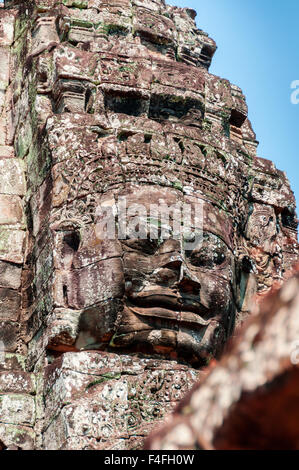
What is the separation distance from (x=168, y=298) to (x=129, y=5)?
4387 millimetres

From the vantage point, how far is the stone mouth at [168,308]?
1005cm

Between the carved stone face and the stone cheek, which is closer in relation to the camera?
the stone cheek

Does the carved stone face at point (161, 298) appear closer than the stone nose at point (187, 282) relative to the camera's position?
Yes

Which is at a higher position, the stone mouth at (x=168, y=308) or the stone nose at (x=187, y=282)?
the stone nose at (x=187, y=282)

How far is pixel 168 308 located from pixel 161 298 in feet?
0.41

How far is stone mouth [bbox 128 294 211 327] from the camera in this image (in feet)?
33.0

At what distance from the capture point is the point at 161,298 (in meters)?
10.1

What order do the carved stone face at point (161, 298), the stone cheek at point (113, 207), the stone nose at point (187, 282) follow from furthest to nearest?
the stone nose at point (187, 282) → the carved stone face at point (161, 298) → the stone cheek at point (113, 207)

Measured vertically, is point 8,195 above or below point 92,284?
above

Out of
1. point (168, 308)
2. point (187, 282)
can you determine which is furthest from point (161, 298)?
point (187, 282)

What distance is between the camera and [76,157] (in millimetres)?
10961

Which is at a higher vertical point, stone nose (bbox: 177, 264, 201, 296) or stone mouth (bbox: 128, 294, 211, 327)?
stone nose (bbox: 177, 264, 201, 296)
